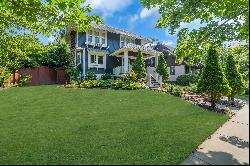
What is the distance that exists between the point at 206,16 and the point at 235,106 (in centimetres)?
1380

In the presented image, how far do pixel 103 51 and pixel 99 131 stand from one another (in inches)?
1073

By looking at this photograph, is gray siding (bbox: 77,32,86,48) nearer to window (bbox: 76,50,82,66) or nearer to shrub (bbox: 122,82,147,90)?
window (bbox: 76,50,82,66)

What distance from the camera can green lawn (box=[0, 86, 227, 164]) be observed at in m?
7.52

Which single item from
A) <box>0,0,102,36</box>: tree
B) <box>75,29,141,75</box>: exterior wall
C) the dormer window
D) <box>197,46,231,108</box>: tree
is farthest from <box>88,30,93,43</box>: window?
<box>0,0,102,36</box>: tree

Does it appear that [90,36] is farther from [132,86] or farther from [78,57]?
[132,86]

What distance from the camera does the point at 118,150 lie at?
25.9 feet

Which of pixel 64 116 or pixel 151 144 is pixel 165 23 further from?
pixel 64 116

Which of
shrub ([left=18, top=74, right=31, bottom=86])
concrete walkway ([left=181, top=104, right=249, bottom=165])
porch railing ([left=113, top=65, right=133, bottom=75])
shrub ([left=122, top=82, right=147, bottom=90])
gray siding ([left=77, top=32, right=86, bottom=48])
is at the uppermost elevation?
gray siding ([left=77, top=32, right=86, bottom=48])

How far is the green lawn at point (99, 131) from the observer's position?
24.7ft

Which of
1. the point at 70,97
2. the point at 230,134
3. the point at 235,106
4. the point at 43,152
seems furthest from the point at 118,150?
the point at 235,106

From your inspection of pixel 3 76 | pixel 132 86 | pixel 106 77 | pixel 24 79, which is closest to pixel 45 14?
pixel 132 86

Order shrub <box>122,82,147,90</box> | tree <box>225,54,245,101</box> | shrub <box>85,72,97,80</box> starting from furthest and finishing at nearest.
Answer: shrub <box>85,72,97,80</box>, shrub <box>122,82,147,90</box>, tree <box>225,54,245,101</box>

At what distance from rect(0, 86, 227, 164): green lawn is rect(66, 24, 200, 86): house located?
17.2 meters

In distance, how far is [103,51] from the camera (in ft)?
121
